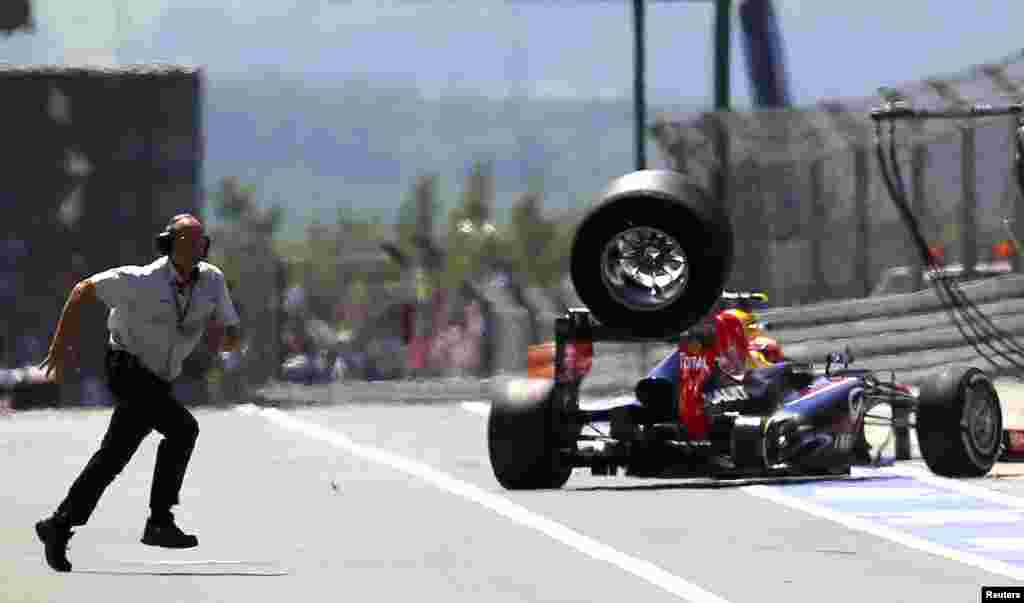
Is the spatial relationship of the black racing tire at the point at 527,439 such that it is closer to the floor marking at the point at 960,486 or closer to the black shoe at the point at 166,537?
the floor marking at the point at 960,486

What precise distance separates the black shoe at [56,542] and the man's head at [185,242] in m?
1.29

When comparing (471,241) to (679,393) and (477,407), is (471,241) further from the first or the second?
(679,393)

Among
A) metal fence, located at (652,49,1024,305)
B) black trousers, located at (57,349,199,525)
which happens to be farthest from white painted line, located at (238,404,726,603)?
metal fence, located at (652,49,1024,305)

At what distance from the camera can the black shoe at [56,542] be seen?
13991 millimetres

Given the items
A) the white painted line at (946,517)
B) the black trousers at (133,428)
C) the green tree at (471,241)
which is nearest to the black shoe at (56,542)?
the black trousers at (133,428)

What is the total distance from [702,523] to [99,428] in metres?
11.8

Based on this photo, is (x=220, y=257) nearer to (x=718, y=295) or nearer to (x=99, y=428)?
(x=99, y=428)

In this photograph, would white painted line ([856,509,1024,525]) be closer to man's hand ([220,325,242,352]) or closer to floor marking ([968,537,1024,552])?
floor marking ([968,537,1024,552])

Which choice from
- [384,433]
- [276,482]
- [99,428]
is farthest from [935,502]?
[99,428]

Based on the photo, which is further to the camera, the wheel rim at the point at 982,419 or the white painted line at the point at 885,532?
the wheel rim at the point at 982,419

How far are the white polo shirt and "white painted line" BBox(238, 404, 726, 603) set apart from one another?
2007 mm

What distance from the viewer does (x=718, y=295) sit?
19062mm

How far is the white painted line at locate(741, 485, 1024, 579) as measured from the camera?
1407cm

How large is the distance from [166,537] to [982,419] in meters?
6.65
